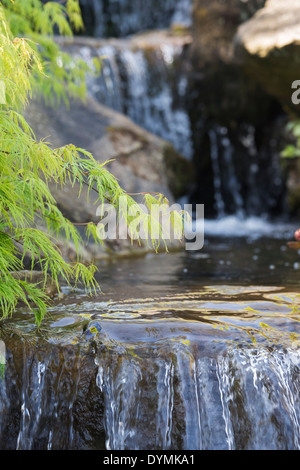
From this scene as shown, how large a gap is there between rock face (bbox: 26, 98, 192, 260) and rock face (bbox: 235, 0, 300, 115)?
2.14 metres

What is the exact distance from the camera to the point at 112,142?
8.20 m

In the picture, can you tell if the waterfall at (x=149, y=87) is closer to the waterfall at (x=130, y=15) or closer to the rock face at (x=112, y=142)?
the rock face at (x=112, y=142)

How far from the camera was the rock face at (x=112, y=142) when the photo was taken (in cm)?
747

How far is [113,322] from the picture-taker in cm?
352

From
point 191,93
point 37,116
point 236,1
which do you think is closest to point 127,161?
point 37,116

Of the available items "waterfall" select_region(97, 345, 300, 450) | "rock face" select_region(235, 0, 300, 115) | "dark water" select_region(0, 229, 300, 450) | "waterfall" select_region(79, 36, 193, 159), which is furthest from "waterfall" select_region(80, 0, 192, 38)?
"waterfall" select_region(97, 345, 300, 450)

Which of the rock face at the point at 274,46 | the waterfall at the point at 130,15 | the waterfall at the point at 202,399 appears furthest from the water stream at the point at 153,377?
the waterfall at the point at 130,15

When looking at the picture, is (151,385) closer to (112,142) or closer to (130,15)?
(112,142)

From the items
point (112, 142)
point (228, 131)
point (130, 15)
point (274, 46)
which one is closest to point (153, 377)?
point (112, 142)

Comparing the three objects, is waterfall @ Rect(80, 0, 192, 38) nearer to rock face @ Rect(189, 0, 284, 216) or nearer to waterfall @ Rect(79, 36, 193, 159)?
waterfall @ Rect(79, 36, 193, 159)

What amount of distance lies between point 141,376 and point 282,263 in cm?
333

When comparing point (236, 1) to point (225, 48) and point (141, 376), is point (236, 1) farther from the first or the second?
point (141, 376)

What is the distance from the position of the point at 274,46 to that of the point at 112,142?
10.5 feet

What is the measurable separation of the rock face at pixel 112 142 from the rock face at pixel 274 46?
214cm
